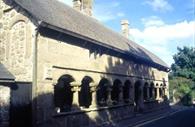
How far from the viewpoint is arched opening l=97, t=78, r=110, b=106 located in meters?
21.9

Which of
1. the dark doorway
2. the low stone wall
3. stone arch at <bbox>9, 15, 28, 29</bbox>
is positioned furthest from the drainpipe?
the dark doorway

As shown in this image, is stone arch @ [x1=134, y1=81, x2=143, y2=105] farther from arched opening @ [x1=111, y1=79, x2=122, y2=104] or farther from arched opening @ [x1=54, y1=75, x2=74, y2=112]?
arched opening @ [x1=54, y1=75, x2=74, y2=112]

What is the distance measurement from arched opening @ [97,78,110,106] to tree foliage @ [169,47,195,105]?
2965cm

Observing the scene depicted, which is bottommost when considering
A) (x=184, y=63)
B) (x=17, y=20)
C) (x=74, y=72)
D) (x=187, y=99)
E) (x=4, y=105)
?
(x=187, y=99)

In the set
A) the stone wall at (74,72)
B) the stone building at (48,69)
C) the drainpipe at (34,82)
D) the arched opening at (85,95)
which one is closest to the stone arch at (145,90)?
the stone wall at (74,72)

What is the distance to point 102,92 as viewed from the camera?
23406 millimetres

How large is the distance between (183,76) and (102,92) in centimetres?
4340

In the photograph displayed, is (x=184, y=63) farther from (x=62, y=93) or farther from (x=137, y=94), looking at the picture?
(x=62, y=93)

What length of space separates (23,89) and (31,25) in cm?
280

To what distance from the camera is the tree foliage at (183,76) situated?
170 ft

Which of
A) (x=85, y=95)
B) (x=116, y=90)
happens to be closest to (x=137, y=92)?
(x=116, y=90)

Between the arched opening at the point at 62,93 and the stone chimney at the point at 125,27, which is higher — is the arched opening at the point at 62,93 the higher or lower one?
the lower one

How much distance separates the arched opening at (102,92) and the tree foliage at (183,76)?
29655 millimetres

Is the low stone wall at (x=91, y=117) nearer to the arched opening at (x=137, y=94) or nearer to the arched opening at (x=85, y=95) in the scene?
the arched opening at (x=85, y=95)
